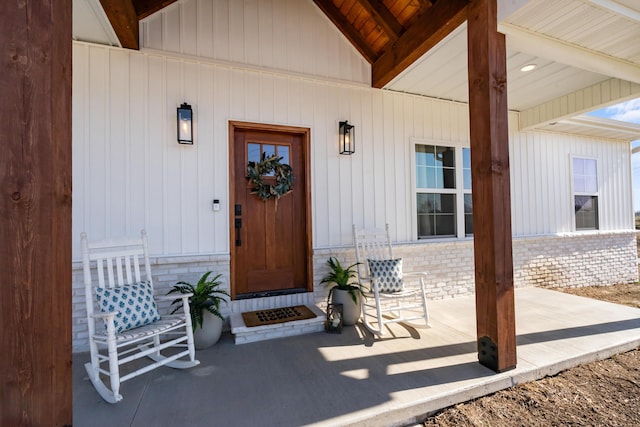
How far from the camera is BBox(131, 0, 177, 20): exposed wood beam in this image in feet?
9.66

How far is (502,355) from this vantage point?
2.21m

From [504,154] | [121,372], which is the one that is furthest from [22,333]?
[504,154]

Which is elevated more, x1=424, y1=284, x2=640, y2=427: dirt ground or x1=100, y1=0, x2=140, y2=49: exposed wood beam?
x1=100, y1=0, x2=140, y2=49: exposed wood beam

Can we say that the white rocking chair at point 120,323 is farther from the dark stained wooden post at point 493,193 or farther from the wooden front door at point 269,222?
the dark stained wooden post at point 493,193

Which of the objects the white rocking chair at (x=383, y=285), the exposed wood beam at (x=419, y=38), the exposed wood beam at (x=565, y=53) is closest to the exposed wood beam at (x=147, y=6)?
the exposed wood beam at (x=419, y=38)

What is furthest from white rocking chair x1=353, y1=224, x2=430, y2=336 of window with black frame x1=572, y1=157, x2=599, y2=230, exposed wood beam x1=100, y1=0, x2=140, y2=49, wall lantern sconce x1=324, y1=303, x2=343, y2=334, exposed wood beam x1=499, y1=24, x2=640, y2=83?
window with black frame x1=572, y1=157, x2=599, y2=230

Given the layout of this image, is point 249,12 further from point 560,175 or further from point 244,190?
point 560,175

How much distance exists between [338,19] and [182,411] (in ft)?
14.1

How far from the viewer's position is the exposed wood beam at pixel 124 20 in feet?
7.90

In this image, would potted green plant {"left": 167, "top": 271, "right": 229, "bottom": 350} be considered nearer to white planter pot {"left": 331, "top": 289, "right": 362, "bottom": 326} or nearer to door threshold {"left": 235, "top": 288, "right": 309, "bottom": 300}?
door threshold {"left": 235, "top": 288, "right": 309, "bottom": 300}

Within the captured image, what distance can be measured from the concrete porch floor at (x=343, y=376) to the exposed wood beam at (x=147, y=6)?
3322 mm

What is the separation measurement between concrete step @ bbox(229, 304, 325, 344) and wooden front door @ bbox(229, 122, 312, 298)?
1.45ft

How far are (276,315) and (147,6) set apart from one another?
3.42 m

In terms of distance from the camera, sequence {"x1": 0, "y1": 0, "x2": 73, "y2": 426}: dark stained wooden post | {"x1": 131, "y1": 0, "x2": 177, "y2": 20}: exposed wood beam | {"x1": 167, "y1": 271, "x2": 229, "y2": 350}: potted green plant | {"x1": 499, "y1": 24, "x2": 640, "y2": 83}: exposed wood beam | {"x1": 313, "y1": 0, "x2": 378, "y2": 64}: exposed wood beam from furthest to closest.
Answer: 1. {"x1": 313, "y1": 0, "x2": 378, "y2": 64}: exposed wood beam
2. {"x1": 131, "y1": 0, "x2": 177, "y2": 20}: exposed wood beam
3. {"x1": 167, "y1": 271, "x2": 229, "y2": 350}: potted green plant
4. {"x1": 499, "y1": 24, "x2": 640, "y2": 83}: exposed wood beam
5. {"x1": 0, "y1": 0, "x2": 73, "y2": 426}: dark stained wooden post
